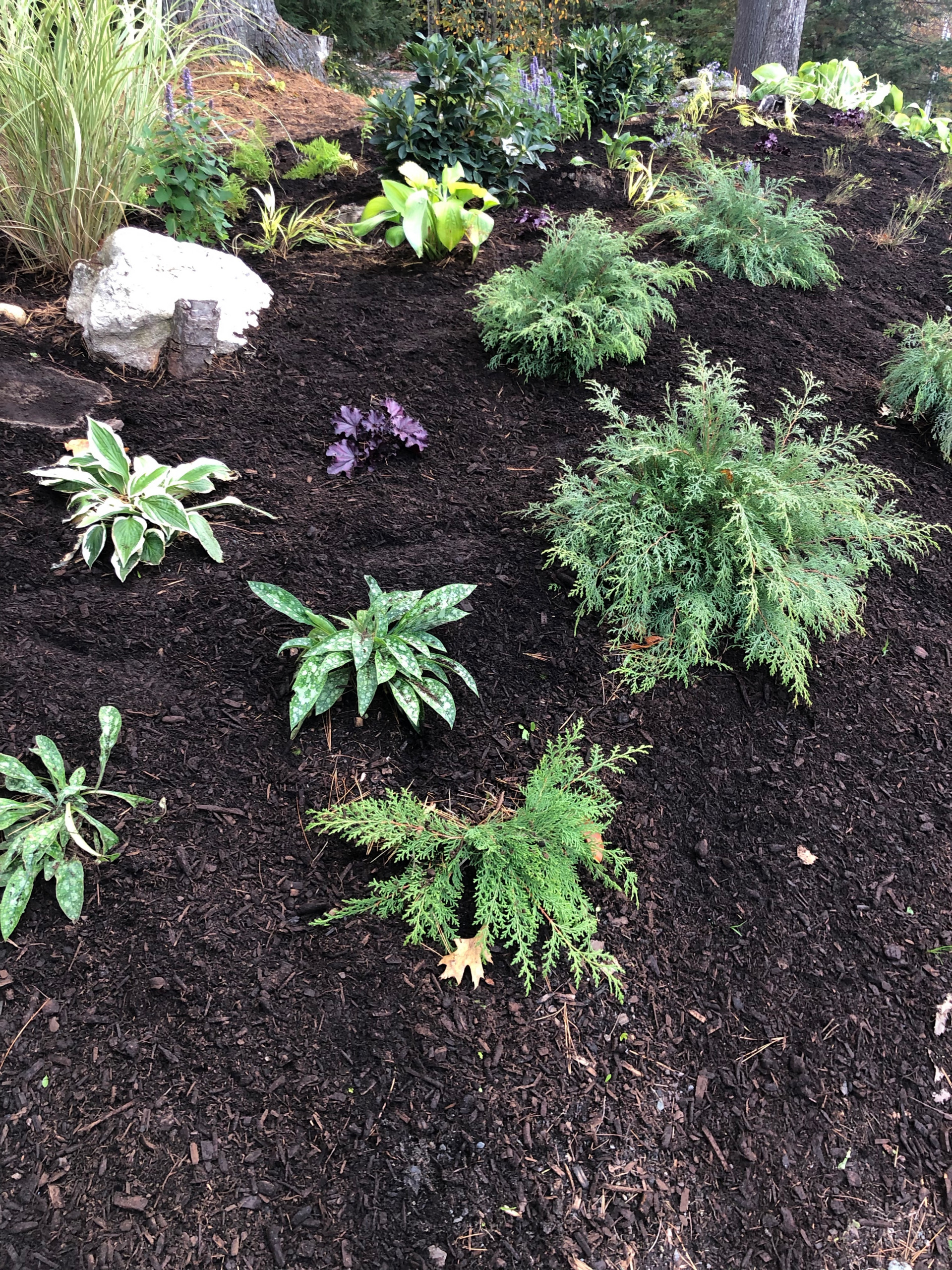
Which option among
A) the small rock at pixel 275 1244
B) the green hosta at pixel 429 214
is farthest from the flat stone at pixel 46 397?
the small rock at pixel 275 1244

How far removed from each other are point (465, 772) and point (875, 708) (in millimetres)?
1389

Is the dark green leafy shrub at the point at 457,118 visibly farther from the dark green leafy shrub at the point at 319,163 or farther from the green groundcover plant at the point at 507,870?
the green groundcover plant at the point at 507,870

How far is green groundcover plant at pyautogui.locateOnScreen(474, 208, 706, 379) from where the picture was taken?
331 cm

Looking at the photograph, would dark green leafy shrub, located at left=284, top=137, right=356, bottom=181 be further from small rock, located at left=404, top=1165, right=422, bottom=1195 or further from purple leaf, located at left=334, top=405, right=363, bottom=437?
small rock, located at left=404, top=1165, right=422, bottom=1195

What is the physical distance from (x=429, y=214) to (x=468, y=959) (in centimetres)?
369

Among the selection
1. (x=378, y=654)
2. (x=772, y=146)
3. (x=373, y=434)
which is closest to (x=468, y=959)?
(x=378, y=654)

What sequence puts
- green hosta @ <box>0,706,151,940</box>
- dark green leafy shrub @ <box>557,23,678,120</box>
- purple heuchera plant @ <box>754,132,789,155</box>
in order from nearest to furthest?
green hosta @ <box>0,706,151,940</box>
purple heuchera plant @ <box>754,132,789,155</box>
dark green leafy shrub @ <box>557,23,678,120</box>

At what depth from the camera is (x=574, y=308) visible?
3.30 m

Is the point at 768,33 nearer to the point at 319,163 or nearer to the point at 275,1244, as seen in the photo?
the point at 319,163

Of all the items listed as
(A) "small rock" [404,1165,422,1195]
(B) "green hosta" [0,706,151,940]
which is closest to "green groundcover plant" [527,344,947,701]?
(A) "small rock" [404,1165,422,1195]

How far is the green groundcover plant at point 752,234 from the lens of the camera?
415 cm

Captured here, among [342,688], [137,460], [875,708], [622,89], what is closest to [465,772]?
[342,688]

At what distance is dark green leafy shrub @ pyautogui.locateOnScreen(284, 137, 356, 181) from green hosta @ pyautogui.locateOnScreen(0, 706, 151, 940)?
13.9 feet

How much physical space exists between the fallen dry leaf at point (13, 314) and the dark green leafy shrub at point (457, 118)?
230cm
